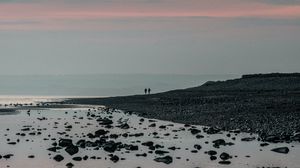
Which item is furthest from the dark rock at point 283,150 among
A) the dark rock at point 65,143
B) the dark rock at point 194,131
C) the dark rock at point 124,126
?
the dark rock at point 124,126

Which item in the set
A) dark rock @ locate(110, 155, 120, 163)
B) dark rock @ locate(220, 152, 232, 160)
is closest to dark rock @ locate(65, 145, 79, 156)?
dark rock @ locate(110, 155, 120, 163)

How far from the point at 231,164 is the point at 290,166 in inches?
118

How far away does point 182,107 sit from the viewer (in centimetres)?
6806

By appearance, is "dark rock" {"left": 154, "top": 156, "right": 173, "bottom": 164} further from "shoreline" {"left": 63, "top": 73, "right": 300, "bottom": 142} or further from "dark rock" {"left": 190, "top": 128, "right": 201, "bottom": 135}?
"dark rock" {"left": 190, "top": 128, "right": 201, "bottom": 135}

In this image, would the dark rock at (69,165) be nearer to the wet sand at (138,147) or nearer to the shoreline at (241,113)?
the wet sand at (138,147)

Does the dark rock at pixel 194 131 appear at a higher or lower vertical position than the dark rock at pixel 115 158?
higher

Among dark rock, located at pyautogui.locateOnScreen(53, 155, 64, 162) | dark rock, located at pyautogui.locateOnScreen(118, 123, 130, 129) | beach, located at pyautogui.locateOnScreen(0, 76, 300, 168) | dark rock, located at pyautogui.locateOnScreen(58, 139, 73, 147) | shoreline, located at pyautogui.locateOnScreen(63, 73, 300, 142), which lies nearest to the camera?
beach, located at pyautogui.locateOnScreen(0, 76, 300, 168)

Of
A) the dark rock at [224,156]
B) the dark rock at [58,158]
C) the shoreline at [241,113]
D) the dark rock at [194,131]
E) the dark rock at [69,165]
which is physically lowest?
the dark rock at [69,165]

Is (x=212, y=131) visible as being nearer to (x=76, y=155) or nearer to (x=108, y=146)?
(x=108, y=146)

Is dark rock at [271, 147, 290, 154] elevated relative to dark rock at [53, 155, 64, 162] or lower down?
elevated

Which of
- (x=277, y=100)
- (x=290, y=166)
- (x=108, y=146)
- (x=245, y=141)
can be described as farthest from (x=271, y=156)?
(x=277, y=100)

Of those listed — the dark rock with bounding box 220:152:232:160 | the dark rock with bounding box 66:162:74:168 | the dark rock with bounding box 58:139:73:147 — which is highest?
the dark rock with bounding box 58:139:73:147

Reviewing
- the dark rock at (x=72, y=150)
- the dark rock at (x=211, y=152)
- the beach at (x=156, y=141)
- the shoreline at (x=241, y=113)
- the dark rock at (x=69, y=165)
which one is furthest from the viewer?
the shoreline at (x=241, y=113)

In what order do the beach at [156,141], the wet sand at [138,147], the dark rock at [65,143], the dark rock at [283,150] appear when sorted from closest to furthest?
1. the wet sand at [138,147]
2. the beach at [156,141]
3. the dark rock at [283,150]
4. the dark rock at [65,143]
